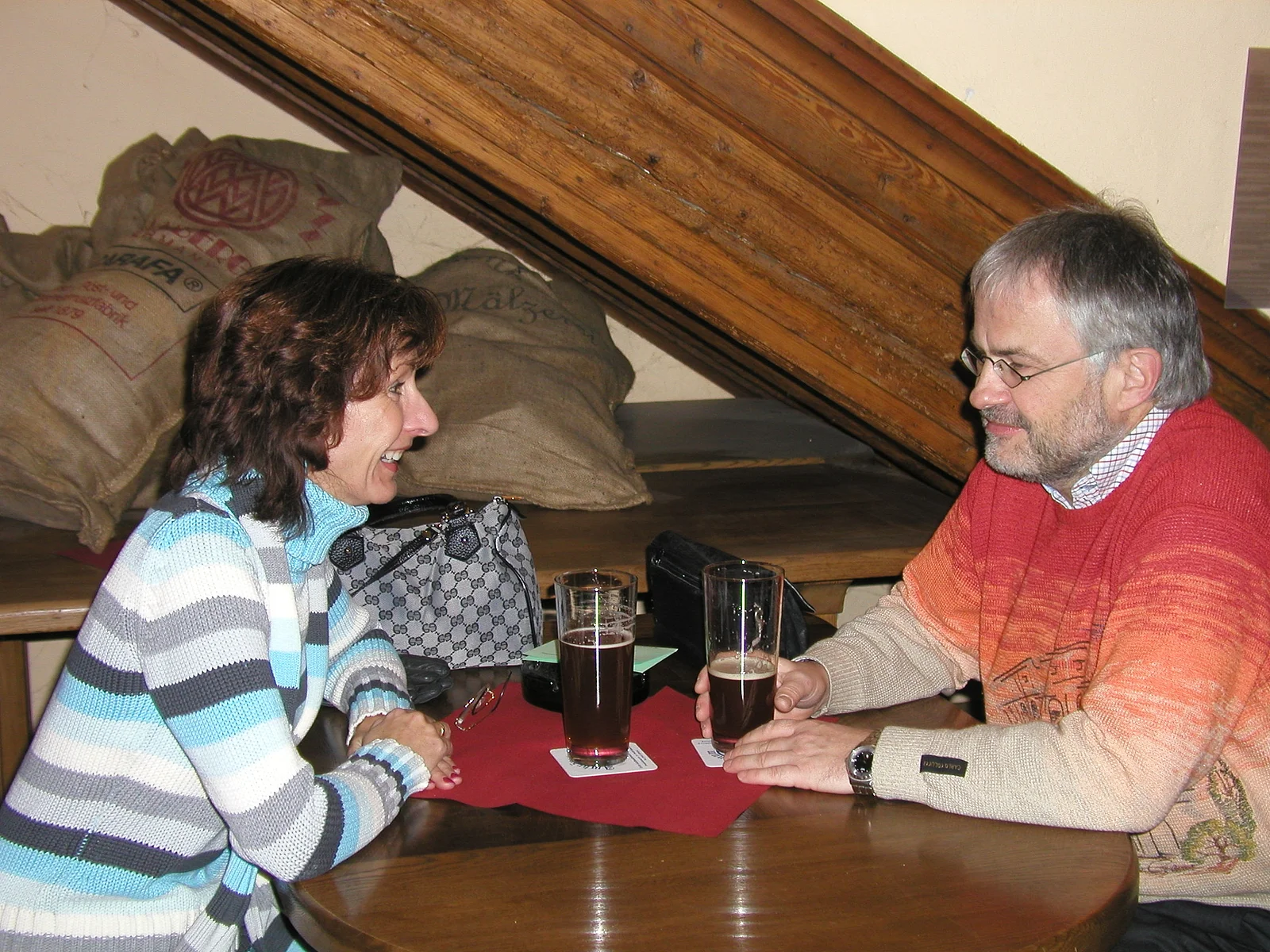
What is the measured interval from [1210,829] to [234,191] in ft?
7.58

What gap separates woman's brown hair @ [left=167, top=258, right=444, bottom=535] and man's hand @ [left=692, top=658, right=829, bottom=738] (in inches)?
19.7

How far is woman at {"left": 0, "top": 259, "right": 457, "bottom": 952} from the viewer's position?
110cm

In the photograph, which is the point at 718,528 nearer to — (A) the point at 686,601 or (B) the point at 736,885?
(A) the point at 686,601

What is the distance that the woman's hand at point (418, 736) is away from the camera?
1.22 m

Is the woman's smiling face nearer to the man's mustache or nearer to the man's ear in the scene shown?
the man's mustache

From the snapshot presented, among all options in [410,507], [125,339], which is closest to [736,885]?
[410,507]

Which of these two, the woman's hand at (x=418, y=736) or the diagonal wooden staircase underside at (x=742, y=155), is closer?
the woman's hand at (x=418, y=736)

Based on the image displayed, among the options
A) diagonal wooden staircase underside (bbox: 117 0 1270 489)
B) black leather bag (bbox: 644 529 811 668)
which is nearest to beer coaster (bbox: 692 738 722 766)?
black leather bag (bbox: 644 529 811 668)

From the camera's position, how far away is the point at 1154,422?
1.39 m

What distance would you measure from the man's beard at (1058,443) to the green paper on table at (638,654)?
0.50m

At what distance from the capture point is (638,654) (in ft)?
5.12

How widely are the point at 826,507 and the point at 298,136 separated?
6.57ft

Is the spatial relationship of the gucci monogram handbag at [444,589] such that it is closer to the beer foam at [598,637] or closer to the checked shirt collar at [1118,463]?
the beer foam at [598,637]

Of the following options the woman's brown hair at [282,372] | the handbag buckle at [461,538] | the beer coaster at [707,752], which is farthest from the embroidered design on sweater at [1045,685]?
the woman's brown hair at [282,372]
